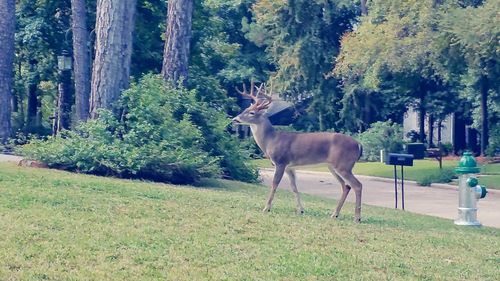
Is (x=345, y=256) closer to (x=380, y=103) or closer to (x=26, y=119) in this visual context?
(x=26, y=119)

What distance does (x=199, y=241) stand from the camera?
34.9ft

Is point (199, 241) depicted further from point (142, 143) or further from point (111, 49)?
point (111, 49)

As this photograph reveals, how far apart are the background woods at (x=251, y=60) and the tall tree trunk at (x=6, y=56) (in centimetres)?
4

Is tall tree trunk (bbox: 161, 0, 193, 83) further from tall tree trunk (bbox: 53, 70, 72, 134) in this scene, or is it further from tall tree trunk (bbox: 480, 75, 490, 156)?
tall tree trunk (bbox: 480, 75, 490, 156)

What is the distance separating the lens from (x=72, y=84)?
117 feet

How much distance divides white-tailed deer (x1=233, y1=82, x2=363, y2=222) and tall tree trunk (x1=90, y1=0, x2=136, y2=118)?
4569mm

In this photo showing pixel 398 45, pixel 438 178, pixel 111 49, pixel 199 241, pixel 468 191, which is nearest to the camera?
pixel 199 241

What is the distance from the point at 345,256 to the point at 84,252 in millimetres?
2830

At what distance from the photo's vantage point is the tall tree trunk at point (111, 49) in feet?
62.1

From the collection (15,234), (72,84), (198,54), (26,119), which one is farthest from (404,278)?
(26,119)

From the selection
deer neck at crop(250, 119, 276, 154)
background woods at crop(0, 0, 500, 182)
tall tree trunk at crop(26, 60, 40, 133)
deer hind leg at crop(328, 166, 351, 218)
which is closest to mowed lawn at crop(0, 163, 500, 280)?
deer hind leg at crop(328, 166, 351, 218)

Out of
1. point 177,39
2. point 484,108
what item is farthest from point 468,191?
point 484,108

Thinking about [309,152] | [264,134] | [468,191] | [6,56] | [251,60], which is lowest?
[468,191]

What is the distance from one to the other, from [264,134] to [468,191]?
3357 millimetres
